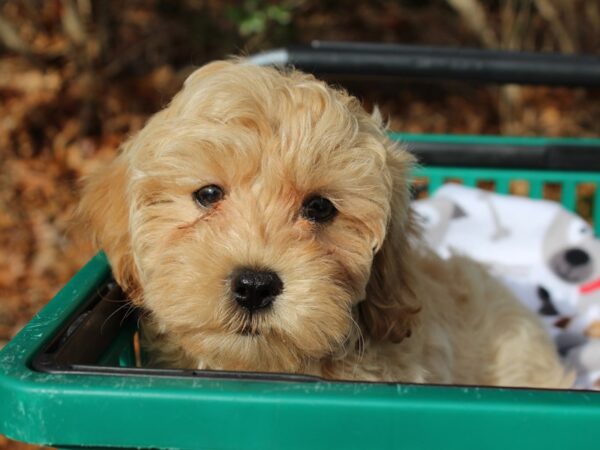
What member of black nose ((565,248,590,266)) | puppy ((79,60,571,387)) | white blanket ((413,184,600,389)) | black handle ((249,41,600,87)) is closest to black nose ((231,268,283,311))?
puppy ((79,60,571,387))

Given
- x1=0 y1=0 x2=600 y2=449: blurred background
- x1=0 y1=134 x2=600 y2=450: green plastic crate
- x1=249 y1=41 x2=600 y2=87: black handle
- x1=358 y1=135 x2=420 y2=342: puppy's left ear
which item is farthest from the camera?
x1=0 y1=0 x2=600 y2=449: blurred background

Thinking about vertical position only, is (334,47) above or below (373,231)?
above

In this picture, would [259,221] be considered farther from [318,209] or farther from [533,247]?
[533,247]

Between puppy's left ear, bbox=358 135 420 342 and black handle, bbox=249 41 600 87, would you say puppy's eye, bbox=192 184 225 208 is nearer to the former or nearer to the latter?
puppy's left ear, bbox=358 135 420 342

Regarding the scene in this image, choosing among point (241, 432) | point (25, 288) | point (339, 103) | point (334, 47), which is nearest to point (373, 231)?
point (339, 103)

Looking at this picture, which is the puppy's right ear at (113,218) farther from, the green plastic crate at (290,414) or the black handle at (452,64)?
the black handle at (452,64)

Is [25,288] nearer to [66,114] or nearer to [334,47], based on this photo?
[66,114]
